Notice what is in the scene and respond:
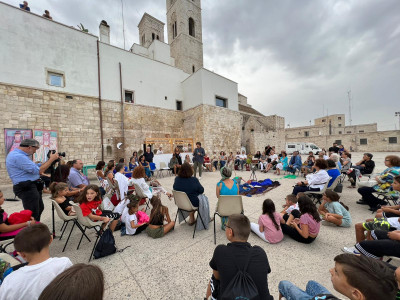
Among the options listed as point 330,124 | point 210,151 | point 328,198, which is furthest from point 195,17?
point 330,124

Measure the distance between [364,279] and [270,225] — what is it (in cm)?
→ 177

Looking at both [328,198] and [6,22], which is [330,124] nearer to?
[328,198]

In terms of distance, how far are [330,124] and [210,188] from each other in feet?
148

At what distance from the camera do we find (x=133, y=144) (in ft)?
38.8

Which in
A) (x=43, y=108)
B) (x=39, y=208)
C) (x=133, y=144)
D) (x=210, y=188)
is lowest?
(x=210, y=188)

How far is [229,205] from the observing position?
2818 millimetres

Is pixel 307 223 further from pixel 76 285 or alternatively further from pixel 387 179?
pixel 76 285

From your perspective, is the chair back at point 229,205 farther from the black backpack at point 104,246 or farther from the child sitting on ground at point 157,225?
the black backpack at point 104,246

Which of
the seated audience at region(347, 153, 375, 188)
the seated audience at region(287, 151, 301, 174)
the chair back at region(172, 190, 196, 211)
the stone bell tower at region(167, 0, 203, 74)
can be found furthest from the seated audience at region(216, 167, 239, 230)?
the stone bell tower at region(167, 0, 203, 74)

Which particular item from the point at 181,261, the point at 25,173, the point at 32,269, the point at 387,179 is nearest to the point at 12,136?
the point at 25,173

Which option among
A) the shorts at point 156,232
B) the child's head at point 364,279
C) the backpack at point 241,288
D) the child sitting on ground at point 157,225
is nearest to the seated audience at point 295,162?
the child sitting on ground at point 157,225

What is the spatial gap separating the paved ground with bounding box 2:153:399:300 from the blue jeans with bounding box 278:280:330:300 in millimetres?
475

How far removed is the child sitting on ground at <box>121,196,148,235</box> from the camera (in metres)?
2.99

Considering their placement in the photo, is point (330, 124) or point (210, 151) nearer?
point (210, 151)
